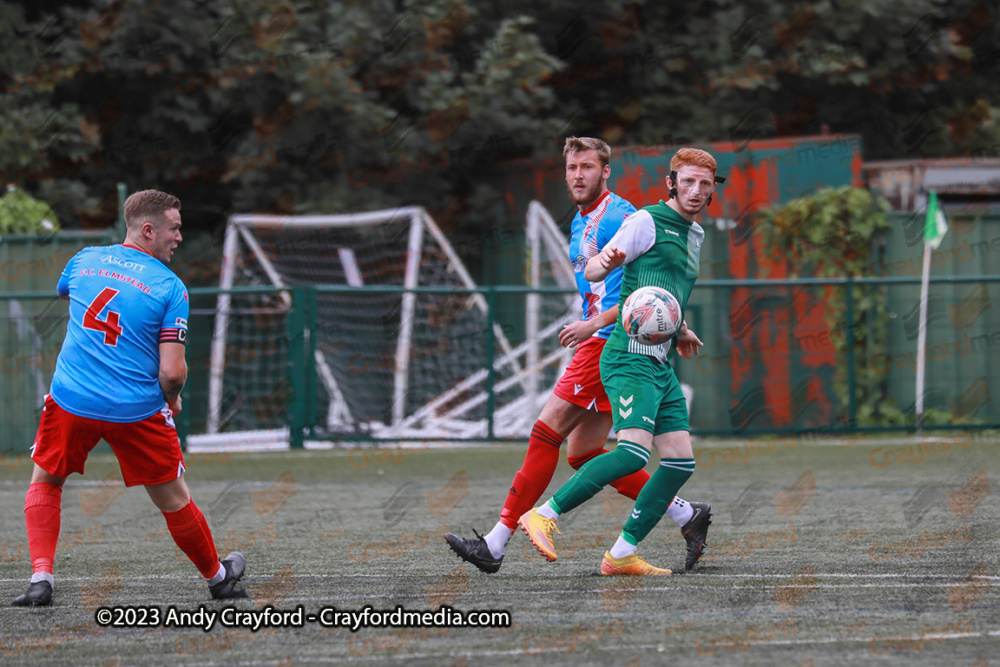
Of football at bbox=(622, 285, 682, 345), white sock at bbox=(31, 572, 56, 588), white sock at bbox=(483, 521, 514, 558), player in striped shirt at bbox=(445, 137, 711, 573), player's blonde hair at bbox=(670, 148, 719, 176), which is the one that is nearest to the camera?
white sock at bbox=(31, 572, 56, 588)

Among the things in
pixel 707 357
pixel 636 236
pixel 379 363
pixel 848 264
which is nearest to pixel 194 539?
pixel 636 236

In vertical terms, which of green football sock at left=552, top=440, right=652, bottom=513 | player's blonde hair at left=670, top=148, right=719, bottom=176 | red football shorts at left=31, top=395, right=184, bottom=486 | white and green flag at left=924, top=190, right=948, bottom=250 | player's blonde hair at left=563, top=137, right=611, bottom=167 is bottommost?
green football sock at left=552, top=440, right=652, bottom=513

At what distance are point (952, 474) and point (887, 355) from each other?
15.3 ft

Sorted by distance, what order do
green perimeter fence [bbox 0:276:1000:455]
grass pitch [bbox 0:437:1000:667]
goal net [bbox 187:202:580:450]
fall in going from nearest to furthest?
grass pitch [bbox 0:437:1000:667] < goal net [bbox 187:202:580:450] < green perimeter fence [bbox 0:276:1000:455]

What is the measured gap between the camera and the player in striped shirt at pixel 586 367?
6004 millimetres

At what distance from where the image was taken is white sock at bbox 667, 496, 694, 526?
6.10 m

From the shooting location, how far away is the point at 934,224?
14617mm

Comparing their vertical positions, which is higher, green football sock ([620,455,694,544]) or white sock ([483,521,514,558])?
green football sock ([620,455,694,544])

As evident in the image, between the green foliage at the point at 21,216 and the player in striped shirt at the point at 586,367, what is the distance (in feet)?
34.5

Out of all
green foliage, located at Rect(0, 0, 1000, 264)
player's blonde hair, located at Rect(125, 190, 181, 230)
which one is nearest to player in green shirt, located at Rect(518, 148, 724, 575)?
player's blonde hair, located at Rect(125, 190, 181, 230)

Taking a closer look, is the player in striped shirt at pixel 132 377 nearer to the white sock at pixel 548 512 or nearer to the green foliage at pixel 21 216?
the white sock at pixel 548 512

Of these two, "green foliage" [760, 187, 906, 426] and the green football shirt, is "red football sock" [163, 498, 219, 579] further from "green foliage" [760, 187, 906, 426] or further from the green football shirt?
"green foliage" [760, 187, 906, 426]

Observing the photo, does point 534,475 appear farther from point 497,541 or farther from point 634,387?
point 634,387

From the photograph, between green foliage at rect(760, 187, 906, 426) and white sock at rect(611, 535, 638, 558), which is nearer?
white sock at rect(611, 535, 638, 558)
